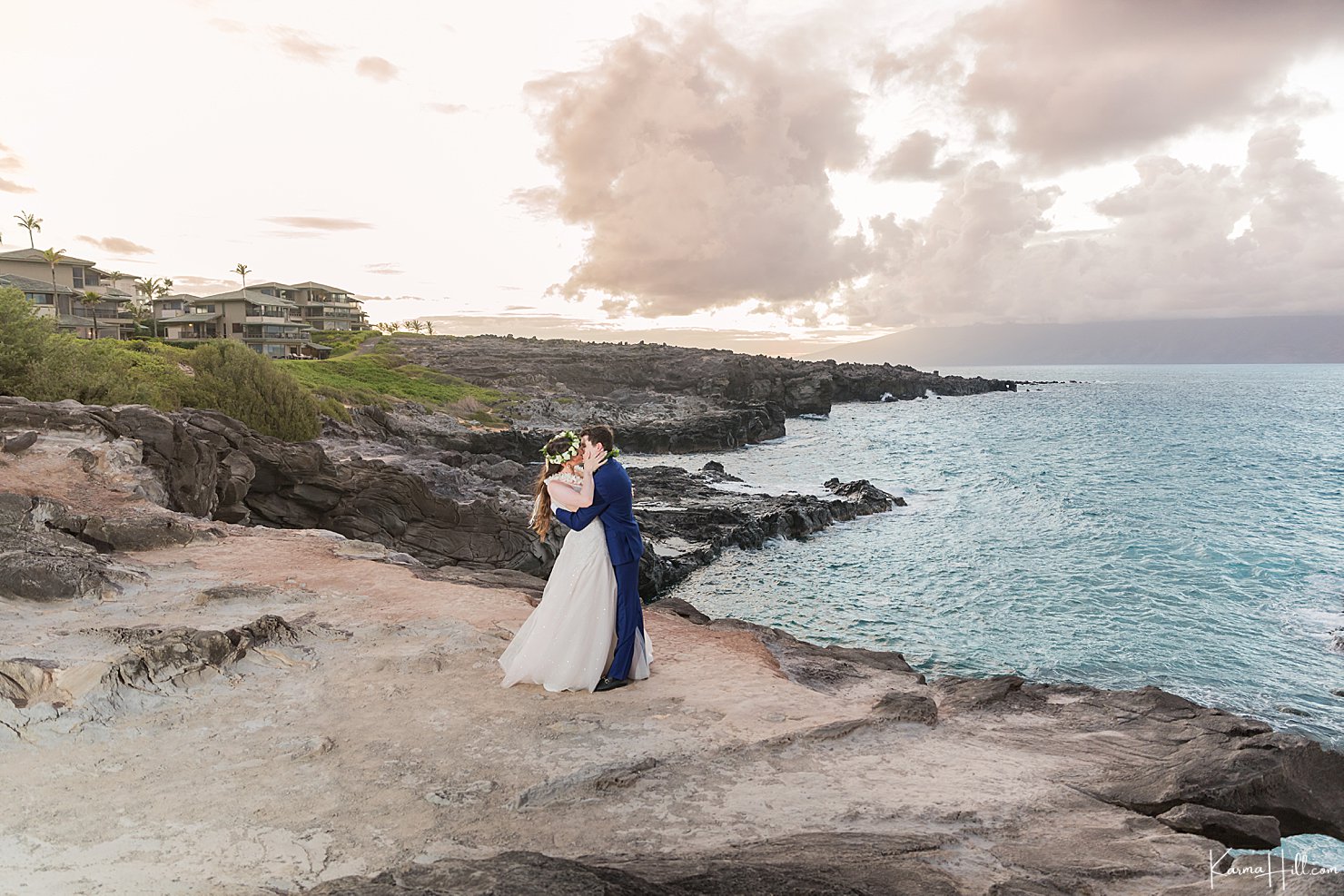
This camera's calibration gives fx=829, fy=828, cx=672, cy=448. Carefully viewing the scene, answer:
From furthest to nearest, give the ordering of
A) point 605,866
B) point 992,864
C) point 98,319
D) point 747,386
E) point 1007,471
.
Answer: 1. point 747,386
2. point 98,319
3. point 1007,471
4. point 992,864
5. point 605,866

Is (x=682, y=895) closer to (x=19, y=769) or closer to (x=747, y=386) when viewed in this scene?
(x=19, y=769)

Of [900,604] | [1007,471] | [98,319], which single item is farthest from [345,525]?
[98,319]

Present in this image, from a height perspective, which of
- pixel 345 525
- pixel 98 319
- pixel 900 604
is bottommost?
pixel 900 604

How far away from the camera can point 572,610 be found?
9164 mm

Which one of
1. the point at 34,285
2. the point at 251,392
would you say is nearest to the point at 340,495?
the point at 251,392

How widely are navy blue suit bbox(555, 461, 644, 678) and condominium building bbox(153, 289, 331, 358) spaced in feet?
295

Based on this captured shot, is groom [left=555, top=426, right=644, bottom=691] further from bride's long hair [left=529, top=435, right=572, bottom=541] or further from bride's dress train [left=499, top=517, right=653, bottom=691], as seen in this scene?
bride's long hair [left=529, top=435, right=572, bottom=541]

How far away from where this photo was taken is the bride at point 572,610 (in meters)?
9.00

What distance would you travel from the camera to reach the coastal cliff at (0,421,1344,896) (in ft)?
17.5

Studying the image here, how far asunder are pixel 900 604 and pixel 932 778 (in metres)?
21.3

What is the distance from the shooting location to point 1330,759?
8.13 metres

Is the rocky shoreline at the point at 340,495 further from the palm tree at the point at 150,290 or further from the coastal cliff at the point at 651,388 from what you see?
the palm tree at the point at 150,290

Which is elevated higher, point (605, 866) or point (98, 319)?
point (98, 319)

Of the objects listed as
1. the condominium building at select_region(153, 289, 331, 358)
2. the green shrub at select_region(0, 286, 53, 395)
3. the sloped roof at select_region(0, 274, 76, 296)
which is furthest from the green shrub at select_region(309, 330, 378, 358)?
the green shrub at select_region(0, 286, 53, 395)
